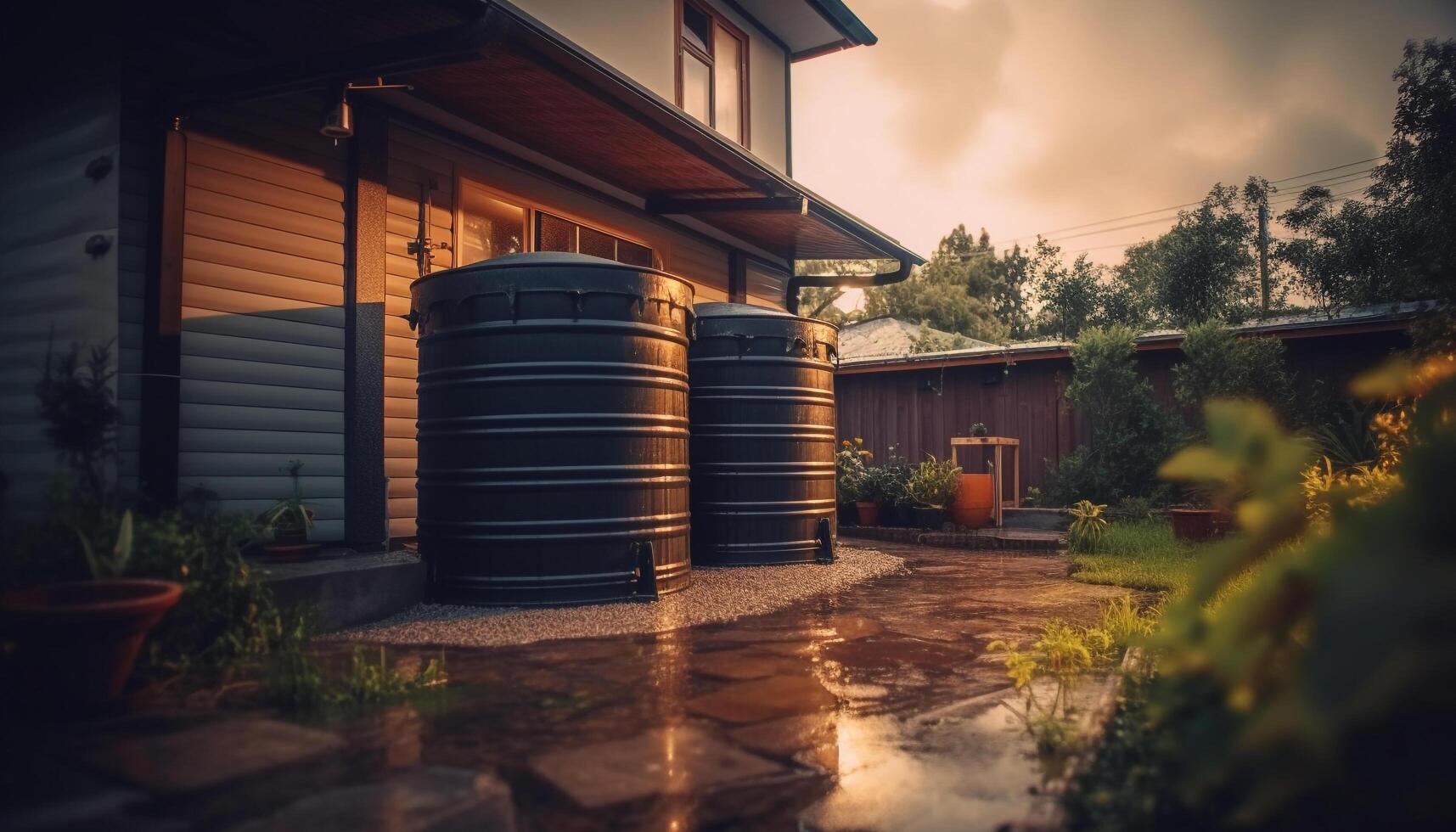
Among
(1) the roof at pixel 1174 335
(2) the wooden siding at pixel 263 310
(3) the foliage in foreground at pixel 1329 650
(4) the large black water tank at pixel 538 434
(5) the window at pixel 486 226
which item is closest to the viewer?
(3) the foliage in foreground at pixel 1329 650

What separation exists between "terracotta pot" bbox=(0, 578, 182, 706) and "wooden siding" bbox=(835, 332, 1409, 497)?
12063mm

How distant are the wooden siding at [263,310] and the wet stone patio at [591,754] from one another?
167cm

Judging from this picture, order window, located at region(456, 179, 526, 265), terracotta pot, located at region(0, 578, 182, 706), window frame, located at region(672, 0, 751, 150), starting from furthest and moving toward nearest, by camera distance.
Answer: window frame, located at region(672, 0, 751, 150), window, located at region(456, 179, 526, 265), terracotta pot, located at region(0, 578, 182, 706)

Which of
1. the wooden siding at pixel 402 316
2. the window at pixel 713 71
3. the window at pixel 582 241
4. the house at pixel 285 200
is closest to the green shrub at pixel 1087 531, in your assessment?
the house at pixel 285 200

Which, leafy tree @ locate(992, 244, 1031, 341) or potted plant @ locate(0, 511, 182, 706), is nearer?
potted plant @ locate(0, 511, 182, 706)

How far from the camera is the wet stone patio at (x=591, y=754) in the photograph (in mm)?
2041

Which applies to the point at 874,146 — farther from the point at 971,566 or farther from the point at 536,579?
the point at 536,579

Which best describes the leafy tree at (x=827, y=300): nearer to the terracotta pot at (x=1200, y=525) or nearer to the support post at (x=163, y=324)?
the terracotta pot at (x=1200, y=525)

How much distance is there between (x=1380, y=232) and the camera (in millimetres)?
16359

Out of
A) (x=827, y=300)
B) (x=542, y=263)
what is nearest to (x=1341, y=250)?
Answer: (x=542, y=263)

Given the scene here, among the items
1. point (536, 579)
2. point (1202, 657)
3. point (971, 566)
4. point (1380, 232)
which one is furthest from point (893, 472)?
point (1380, 232)

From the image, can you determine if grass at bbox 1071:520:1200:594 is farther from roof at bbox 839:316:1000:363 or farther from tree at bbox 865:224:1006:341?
tree at bbox 865:224:1006:341

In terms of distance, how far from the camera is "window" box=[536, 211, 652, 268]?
7.34m

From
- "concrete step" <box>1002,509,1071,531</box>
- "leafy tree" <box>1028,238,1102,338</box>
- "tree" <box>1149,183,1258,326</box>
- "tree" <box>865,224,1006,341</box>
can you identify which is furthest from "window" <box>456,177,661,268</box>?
"tree" <box>865,224,1006,341</box>
